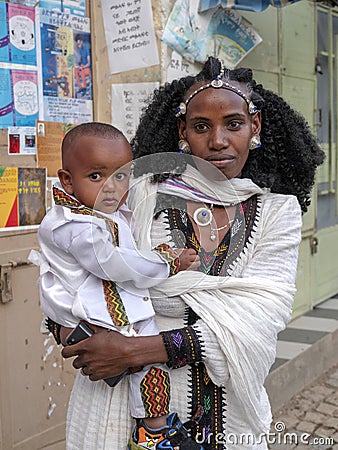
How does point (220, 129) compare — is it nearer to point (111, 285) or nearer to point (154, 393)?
point (111, 285)

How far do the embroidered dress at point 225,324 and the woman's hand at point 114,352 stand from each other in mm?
55

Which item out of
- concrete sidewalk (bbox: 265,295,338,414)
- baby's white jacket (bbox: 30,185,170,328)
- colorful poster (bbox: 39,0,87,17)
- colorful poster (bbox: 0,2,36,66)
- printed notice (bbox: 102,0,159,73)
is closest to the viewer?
baby's white jacket (bbox: 30,185,170,328)

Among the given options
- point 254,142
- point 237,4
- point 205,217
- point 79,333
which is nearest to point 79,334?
point 79,333

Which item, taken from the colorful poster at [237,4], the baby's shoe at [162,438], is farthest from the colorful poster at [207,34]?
the baby's shoe at [162,438]

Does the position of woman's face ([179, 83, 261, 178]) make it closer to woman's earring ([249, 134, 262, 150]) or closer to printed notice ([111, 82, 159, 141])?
woman's earring ([249, 134, 262, 150])

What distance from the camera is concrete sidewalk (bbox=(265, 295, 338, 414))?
4.33 m

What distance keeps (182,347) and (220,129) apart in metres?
0.57

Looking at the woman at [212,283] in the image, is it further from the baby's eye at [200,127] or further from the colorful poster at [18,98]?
the colorful poster at [18,98]

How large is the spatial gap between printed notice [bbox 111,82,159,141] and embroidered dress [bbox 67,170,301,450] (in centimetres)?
188

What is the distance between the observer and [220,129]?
1.70 m

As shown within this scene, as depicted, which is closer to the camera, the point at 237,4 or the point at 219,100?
the point at 219,100

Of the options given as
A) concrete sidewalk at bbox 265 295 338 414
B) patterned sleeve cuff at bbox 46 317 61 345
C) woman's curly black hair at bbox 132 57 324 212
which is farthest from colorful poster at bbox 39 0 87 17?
concrete sidewalk at bbox 265 295 338 414

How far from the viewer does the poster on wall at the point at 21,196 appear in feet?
10.0

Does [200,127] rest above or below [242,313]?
above
